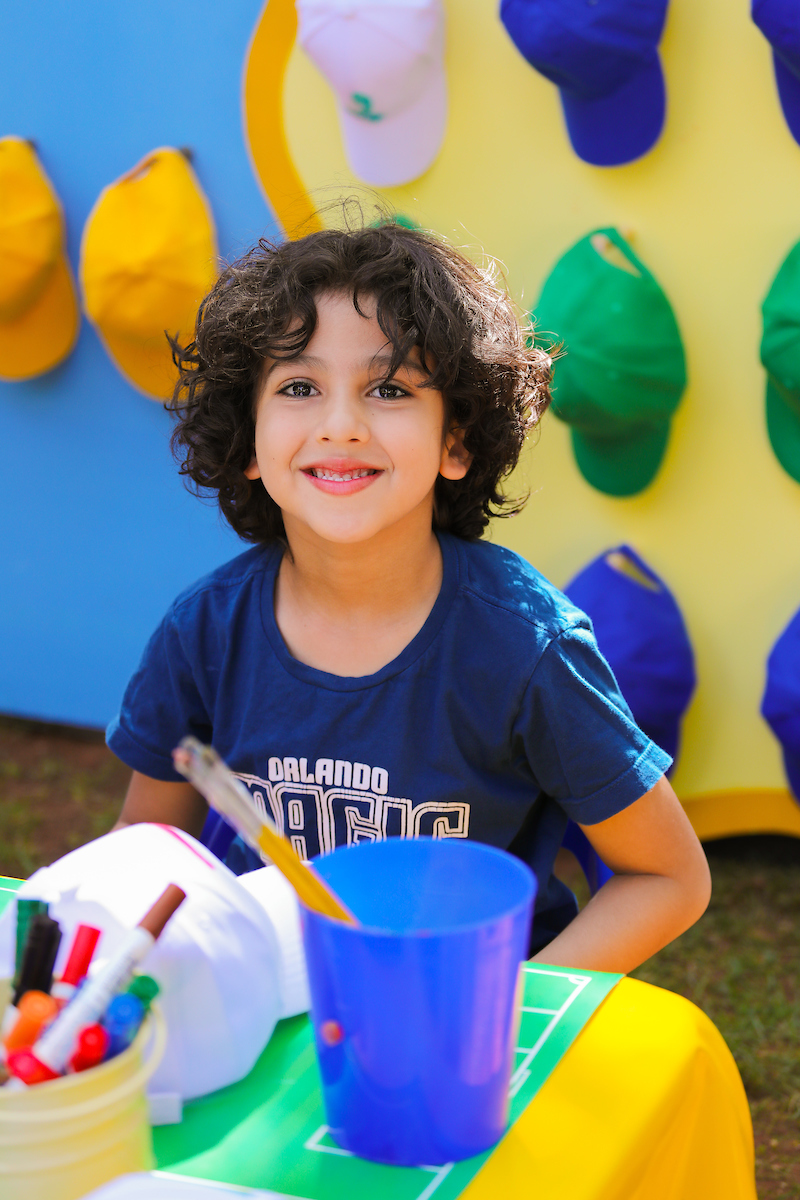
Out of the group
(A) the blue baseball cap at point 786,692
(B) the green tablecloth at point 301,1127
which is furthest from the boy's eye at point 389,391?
(A) the blue baseball cap at point 786,692

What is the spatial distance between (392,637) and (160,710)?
216mm

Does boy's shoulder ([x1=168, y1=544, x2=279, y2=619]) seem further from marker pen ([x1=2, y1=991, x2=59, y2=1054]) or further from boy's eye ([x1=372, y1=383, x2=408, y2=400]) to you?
marker pen ([x1=2, y1=991, x2=59, y2=1054])

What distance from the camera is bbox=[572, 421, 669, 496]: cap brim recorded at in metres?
1.72

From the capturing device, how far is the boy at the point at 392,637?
850 millimetres

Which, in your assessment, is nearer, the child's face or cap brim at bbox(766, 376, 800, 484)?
the child's face

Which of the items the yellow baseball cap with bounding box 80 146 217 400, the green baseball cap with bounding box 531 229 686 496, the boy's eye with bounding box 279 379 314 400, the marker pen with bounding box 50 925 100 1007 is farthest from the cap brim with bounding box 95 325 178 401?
the marker pen with bounding box 50 925 100 1007

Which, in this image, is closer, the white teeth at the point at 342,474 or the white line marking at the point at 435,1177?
the white line marking at the point at 435,1177

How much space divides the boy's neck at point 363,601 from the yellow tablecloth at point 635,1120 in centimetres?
37

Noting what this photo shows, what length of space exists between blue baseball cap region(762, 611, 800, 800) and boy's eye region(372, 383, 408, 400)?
39.3 inches

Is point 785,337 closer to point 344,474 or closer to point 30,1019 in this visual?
point 344,474

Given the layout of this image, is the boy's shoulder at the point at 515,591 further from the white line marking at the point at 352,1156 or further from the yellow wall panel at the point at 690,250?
the yellow wall panel at the point at 690,250

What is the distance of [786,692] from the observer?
5.52 ft

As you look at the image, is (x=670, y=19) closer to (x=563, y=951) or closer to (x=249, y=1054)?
(x=563, y=951)

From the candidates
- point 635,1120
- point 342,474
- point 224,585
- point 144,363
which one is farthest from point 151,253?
point 635,1120
